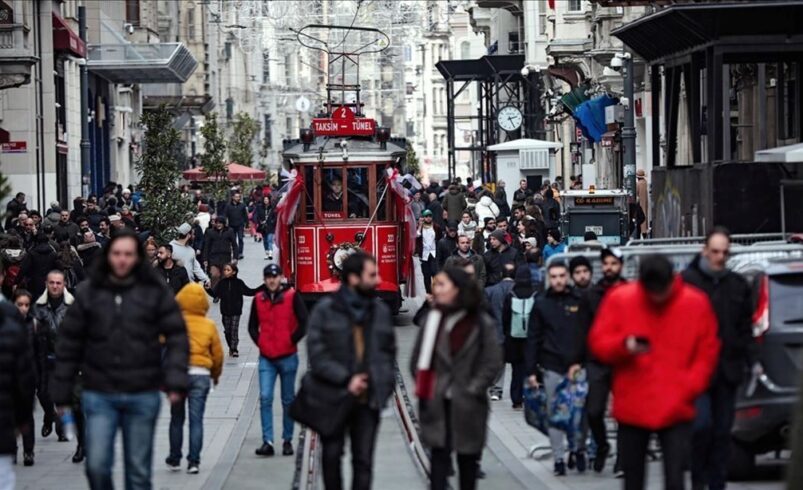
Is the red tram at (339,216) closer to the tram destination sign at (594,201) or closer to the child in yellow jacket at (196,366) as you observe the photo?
the tram destination sign at (594,201)

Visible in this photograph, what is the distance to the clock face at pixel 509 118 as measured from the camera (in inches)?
2350

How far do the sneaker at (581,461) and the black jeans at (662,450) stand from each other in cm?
473

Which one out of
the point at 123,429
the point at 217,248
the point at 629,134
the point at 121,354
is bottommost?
the point at 123,429

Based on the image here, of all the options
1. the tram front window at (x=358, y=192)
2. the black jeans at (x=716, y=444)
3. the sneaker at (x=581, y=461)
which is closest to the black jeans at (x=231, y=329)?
the tram front window at (x=358, y=192)

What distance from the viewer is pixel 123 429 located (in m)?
11.2

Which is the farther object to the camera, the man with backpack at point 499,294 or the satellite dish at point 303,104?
the satellite dish at point 303,104

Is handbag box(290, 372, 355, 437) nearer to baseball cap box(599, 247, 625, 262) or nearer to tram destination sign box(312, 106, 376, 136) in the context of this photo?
baseball cap box(599, 247, 625, 262)

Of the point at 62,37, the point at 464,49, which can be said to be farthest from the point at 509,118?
the point at 464,49

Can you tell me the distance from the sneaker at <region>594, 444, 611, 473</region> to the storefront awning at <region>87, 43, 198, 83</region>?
4324 cm

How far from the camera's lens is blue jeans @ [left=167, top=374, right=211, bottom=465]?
15.6 metres

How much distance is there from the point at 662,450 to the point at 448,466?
63.8 inches

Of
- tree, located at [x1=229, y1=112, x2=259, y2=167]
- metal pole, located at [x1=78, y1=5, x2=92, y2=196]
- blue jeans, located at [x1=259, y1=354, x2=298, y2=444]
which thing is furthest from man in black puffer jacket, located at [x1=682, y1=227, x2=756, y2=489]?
tree, located at [x1=229, y1=112, x2=259, y2=167]

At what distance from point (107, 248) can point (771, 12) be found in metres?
11.3

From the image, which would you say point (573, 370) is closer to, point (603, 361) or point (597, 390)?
point (597, 390)
